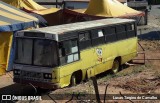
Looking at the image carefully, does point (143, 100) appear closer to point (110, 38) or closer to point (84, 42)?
point (84, 42)

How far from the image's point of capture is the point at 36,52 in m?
15.1

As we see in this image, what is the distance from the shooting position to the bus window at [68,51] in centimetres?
1515

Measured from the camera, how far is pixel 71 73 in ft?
52.1

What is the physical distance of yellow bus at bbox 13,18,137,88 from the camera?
14.9 meters

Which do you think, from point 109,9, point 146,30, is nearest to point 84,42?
Result: point 109,9

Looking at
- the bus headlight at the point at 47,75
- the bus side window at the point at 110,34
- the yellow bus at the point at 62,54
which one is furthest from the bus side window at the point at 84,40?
the bus headlight at the point at 47,75

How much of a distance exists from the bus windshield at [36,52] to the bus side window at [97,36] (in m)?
3.31

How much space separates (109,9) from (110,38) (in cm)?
1078

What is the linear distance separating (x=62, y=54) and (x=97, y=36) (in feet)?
11.1

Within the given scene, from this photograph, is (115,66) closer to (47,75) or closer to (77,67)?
(77,67)

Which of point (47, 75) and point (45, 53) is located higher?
point (45, 53)

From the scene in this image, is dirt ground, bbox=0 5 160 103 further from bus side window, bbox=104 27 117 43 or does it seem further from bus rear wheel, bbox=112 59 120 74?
bus side window, bbox=104 27 117 43

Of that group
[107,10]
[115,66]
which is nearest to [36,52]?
[115,66]

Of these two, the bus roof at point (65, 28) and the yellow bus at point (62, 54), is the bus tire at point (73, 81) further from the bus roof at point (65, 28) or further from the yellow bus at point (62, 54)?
the bus roof at point (65, 28)
